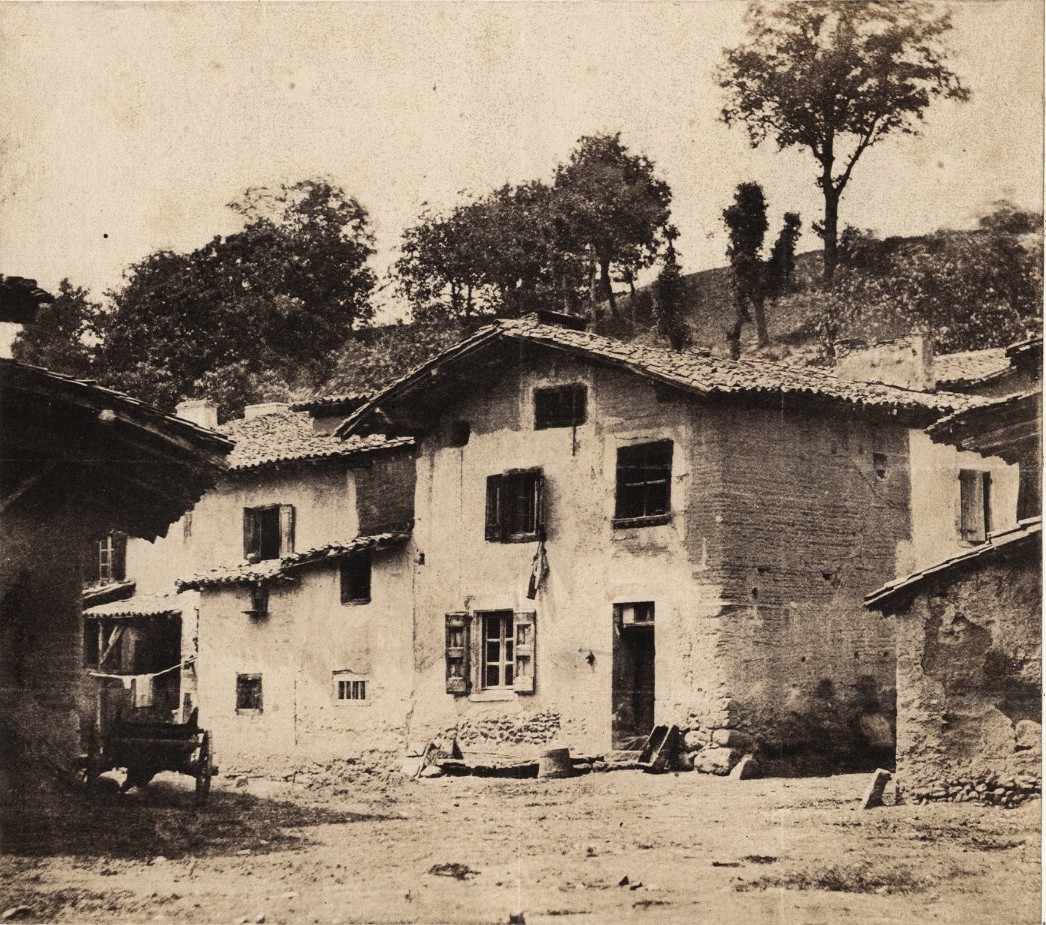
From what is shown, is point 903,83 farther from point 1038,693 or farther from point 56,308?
point 56,308

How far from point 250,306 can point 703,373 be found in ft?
17.8

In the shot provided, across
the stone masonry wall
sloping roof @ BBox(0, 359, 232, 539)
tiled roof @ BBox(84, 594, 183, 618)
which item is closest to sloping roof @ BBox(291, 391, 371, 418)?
tiled roof @ BBox(84, 594, 183, 618)

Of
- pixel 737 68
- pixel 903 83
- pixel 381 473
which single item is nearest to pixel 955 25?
pixel 903 83

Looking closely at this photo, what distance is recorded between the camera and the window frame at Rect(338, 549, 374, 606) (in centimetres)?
2244

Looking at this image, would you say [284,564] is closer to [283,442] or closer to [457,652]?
[283,442]

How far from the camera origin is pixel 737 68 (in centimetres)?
1380

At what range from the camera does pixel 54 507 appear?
13.0 meters

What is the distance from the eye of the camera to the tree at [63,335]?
540 inches

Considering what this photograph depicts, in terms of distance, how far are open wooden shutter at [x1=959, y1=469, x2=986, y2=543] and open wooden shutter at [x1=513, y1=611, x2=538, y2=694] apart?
17.7ft

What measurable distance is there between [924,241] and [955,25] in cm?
298

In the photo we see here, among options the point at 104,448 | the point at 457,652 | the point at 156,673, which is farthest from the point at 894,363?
the point at 156,673

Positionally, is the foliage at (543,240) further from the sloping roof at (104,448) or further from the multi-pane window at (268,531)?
the multi-pane window at (268,531)

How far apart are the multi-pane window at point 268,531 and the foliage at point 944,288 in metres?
8.85

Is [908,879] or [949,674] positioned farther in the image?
[949,674]
